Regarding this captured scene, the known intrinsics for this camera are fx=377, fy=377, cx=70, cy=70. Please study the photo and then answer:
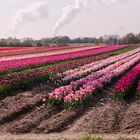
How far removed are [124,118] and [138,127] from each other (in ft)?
3.21

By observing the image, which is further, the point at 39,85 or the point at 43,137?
the point at 39,85

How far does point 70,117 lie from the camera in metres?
10.9

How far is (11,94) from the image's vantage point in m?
15.0

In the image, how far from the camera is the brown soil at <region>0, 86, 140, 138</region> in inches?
384

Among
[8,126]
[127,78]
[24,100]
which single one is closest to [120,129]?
[8,126]

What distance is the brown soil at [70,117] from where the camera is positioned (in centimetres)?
975

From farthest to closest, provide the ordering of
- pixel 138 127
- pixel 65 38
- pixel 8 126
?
pixel 65 38
pixel 8 126
pixel 138 127

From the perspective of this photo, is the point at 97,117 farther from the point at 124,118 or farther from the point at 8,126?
the point at 8,126

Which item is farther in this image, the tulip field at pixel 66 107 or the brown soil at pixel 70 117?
the tulip field at pixel 66 107

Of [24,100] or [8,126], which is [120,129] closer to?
[8,126]

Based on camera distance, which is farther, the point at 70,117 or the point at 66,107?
the point at 66,107

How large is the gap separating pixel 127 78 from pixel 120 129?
5799 millimetres

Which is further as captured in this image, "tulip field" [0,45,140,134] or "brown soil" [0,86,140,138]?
"tulip field" [0,45,140,134]

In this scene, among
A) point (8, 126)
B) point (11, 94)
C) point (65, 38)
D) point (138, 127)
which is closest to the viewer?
point (138, 127)
